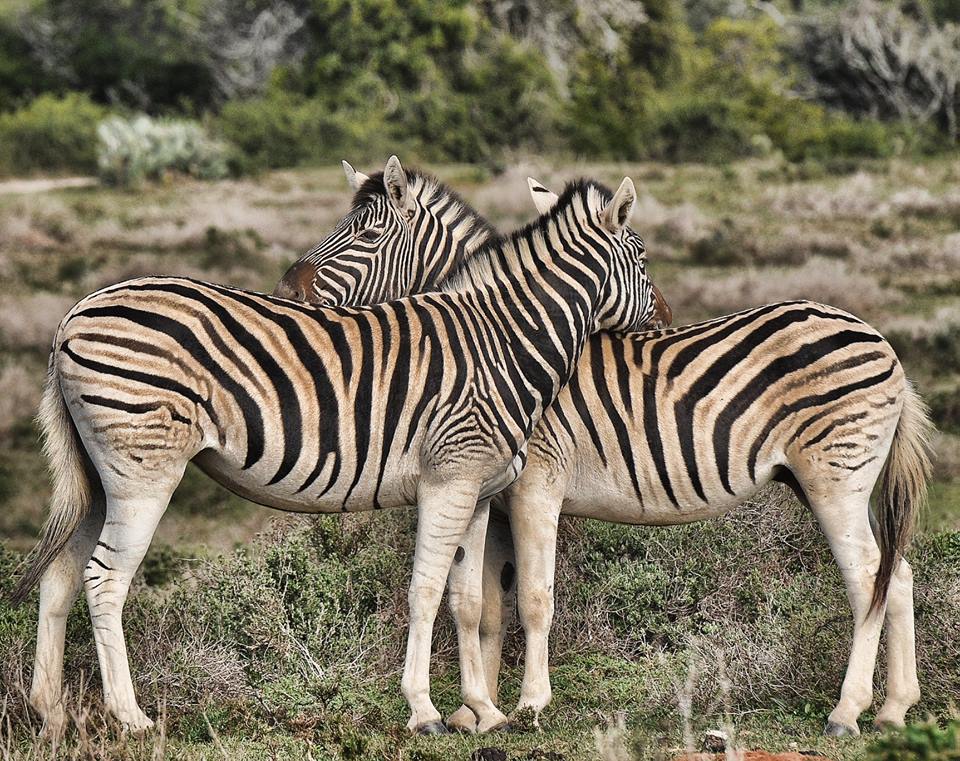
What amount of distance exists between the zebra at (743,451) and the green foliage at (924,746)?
7.38ft

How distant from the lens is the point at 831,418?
24.2 feet

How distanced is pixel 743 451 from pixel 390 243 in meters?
2.60

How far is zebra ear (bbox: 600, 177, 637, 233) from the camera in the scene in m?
7.44

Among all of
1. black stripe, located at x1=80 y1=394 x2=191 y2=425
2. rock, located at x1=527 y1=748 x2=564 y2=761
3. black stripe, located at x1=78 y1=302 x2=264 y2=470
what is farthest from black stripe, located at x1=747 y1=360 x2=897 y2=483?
black stripe, located at x1=80 y1=394 x2=191 y2=425

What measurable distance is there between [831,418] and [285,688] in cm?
345

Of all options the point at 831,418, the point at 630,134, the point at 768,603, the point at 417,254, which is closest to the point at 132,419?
the point at 417,254

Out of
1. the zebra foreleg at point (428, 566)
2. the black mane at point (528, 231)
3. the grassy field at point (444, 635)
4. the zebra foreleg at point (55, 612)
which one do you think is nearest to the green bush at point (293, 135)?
the grassy field at point (444, 635)

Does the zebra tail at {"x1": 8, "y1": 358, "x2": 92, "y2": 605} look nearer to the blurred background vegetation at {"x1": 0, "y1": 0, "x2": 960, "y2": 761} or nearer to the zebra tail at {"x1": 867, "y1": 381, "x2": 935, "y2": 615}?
the blurred background vegetation at {"x1": 0, "y1": 0, "x2": 960, "y2": 761}

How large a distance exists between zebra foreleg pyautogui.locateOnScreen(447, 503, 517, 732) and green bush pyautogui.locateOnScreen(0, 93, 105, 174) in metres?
30.2

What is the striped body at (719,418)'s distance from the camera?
24.4ft

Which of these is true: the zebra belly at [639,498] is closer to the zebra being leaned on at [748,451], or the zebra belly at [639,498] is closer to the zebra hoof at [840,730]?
the zebra being leaned on at [748,451]

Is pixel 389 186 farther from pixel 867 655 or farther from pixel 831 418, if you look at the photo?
pixel 867 655

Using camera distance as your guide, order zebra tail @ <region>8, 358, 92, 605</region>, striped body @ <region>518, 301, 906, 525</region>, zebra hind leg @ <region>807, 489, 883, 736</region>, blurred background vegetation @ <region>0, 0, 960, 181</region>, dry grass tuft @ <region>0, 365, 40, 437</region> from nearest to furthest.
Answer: zebra tail @ <region>8, 358, 92, 605</region>, zebra hind leg @ <region>807, 489, 883, 736</region>, striped body @ <region>518, 301, 906, 525</region>, dry grass tuft @ <region>0, 365, 40, 437</region>, blurred background vegetation @ <region>0, 0, 960, 181</region>

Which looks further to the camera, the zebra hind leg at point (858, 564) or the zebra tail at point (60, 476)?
the zebra hind leg at point (858, 564)
